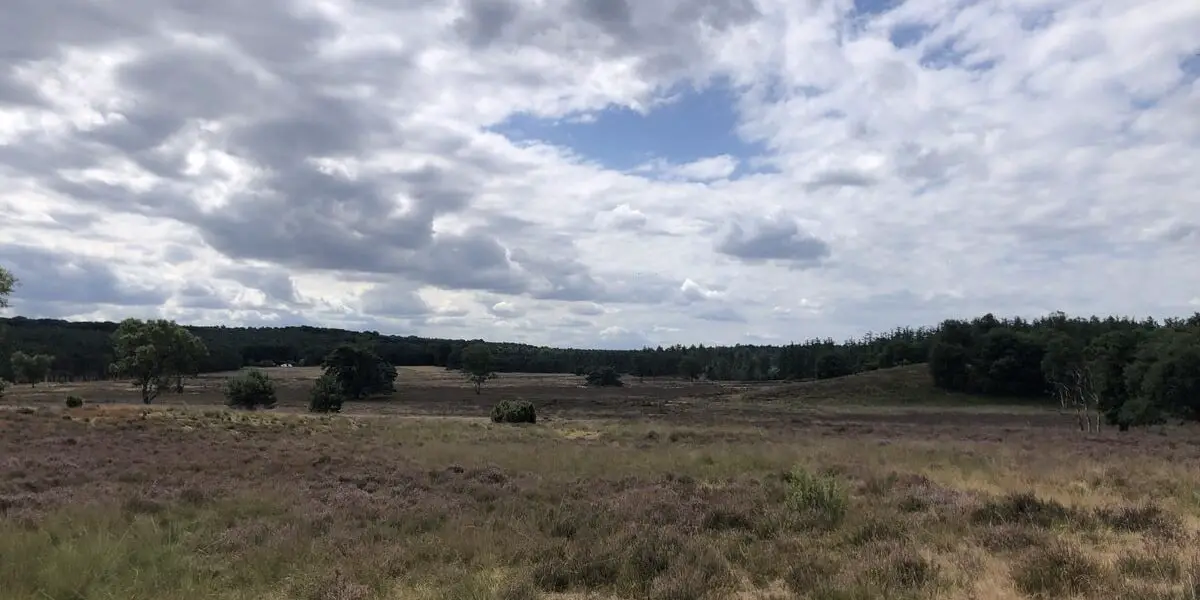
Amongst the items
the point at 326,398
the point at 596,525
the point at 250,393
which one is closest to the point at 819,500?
the point at 596,525

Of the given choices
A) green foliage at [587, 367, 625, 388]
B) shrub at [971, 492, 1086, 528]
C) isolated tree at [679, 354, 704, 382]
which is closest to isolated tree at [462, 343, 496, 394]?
green foliage at [587, 367, 625, 388]

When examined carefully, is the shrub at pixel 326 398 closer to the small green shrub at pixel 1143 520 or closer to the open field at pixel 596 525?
the open field at pixel 596 525

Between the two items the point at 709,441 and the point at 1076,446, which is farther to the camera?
the point at 709,441

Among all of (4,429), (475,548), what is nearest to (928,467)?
(475,548)

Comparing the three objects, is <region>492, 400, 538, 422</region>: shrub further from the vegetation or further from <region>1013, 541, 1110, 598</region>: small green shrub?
<region>1013, 541, 1110, 598</region>: small green shrub

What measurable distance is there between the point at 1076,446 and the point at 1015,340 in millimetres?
81962

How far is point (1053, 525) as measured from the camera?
1035cm

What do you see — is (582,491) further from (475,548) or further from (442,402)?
(442,402)

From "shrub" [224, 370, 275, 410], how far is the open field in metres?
43.0

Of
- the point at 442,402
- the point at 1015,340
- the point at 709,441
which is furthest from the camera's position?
the point at 1015,340

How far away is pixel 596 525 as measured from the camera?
11.5 metres

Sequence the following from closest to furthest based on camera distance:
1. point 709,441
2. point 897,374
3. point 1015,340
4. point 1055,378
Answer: point 709,441
point 1055,378
point 1015,340
point 897,374

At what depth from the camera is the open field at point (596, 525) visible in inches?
320

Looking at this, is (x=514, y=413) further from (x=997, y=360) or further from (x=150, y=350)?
(x=997, y=360)
